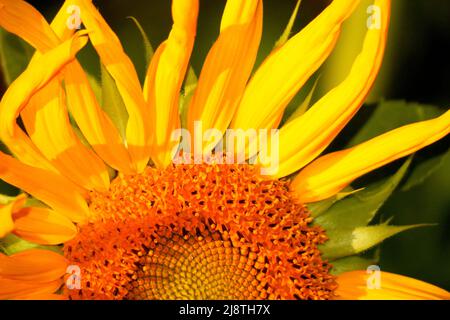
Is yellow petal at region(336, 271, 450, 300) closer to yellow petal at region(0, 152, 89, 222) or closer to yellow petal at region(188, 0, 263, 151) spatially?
yellow petal at region(188, 0, 263, 151)

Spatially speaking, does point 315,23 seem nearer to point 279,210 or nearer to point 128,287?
point 279,210

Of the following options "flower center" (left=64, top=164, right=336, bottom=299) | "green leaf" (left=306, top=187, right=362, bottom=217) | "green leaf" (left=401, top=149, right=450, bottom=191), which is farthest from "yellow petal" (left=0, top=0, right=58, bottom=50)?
"green leaf" (left=401, top=149, right=450, bottom=191)

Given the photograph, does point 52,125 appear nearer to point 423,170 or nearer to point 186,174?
point 186,174

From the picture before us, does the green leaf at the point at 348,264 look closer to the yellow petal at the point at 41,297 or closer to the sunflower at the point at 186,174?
the sunflower at the point at 186,174

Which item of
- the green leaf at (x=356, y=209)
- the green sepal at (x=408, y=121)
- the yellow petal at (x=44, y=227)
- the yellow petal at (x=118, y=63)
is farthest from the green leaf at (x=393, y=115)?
the yellow petal at (x=44, y=227)
